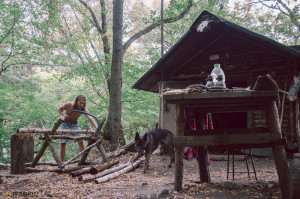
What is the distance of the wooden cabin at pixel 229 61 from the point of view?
799 cm

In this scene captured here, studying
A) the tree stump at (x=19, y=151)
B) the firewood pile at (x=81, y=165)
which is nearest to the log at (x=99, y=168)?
the firewood pile at (x=81, y=165)

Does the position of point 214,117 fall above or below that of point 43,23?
below

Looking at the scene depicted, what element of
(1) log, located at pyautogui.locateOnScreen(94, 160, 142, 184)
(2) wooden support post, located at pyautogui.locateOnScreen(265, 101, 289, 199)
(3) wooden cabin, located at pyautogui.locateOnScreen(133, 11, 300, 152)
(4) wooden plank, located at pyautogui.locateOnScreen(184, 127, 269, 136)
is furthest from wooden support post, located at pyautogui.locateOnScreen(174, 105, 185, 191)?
(3) wooden cabin, located at pyautogui.locateOnScreen(133, 11, 300, 152)

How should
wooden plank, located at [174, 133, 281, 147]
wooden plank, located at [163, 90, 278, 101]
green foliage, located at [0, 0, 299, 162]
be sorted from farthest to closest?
green foliage, located at [0, 0, 299, 162] → wooden plank, located at [174, 133, 281, 147] → wooden plank, located at [163, 90, 278, 101]

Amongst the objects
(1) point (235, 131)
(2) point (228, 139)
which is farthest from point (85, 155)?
(2) point (228, 139)

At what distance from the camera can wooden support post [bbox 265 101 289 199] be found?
9.63ft

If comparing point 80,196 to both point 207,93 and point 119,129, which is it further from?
point 119,129

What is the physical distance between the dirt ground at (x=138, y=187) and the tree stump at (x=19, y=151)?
1.33ft

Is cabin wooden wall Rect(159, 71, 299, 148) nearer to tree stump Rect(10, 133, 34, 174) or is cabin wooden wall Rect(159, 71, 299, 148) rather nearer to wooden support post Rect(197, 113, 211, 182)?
wooden support post Rect(197, 113, 211, 182)

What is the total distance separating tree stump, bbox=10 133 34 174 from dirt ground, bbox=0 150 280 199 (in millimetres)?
404

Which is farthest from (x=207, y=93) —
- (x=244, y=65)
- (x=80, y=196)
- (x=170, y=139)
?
(x=244, y=65)

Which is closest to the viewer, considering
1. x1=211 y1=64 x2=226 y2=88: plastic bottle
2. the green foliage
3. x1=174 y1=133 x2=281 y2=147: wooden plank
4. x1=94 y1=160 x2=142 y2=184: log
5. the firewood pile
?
x1=174 y1=133 x2=281 y2=147: wooden plank

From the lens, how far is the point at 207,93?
9.92ft

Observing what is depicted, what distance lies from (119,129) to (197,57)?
4658 millimetres
